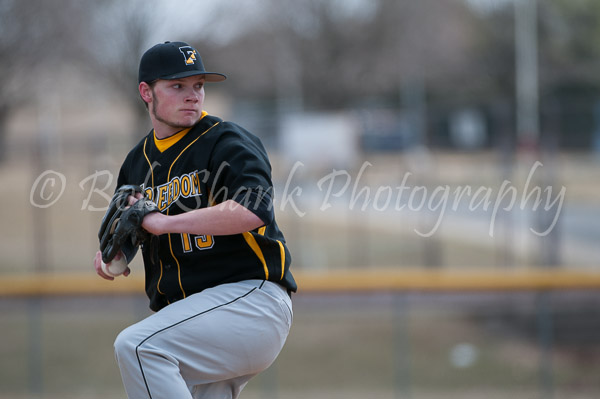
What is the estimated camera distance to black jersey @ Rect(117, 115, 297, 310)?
8.02 feet

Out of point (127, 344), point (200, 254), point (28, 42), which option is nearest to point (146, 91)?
point (200, 254)

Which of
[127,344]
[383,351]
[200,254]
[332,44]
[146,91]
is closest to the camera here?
[127,344]

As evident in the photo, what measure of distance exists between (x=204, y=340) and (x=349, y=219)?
15.3 m

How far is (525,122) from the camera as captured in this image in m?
19.7

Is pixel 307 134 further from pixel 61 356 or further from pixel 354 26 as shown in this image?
pixel 61 356

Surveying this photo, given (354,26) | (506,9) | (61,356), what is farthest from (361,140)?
(506,9)

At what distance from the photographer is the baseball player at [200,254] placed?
234 centimetres

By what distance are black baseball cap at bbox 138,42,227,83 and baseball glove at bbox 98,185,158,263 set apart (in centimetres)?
40

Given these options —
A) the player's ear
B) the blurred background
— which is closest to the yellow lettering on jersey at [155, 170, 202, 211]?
the player's ear

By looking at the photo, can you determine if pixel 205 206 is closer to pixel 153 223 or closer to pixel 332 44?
pixel 153 223

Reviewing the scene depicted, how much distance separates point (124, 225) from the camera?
2.43m

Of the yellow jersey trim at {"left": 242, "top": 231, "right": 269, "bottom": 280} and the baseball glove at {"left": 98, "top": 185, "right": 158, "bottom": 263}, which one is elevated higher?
the baseball glove at {"left": 98, "top": 185, "right": 158, "bottom": 263}

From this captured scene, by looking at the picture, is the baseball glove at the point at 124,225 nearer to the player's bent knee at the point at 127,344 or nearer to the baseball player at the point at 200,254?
the baseball player at the point at 200,254

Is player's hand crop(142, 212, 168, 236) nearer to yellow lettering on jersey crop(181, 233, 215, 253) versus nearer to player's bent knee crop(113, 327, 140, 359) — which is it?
yellow lettering on jersey crop(181, 233, 215, 253)
